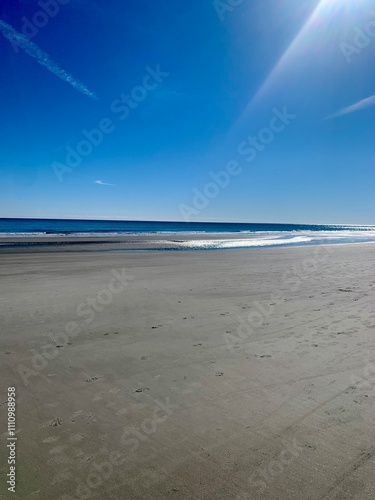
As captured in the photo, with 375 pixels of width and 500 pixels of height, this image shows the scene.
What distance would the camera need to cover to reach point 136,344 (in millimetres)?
6406

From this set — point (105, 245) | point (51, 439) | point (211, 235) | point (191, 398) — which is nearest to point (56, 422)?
point (51, 439)

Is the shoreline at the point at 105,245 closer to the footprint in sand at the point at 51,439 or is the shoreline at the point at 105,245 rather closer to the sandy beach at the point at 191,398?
the sandy beach at the point at 191,398

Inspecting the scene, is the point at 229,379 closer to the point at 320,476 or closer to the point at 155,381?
the point at 155,381

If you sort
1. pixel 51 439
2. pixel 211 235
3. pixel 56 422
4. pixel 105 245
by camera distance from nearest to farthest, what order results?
1. pixel 51 439
2. pixel 56 422
3. pixel 105 245
4. pixel 211 235

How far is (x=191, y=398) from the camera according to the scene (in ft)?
14.5

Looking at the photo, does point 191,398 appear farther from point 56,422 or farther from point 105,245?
point 105,245

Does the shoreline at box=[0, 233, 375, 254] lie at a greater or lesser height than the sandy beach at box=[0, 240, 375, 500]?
greater

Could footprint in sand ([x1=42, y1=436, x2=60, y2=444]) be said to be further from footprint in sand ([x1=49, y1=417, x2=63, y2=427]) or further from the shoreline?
the shoreline

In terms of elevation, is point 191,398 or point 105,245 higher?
point 105,245

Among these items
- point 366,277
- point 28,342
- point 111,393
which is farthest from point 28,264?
point 366,277

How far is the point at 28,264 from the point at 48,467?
17454 mm

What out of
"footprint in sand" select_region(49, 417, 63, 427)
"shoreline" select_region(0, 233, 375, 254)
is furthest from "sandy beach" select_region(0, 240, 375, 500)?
"shoreline" select_region(0, 233, 375, 254)

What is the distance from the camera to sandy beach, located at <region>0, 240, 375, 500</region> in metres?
3.05

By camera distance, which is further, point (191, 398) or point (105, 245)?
point (105, 245)
